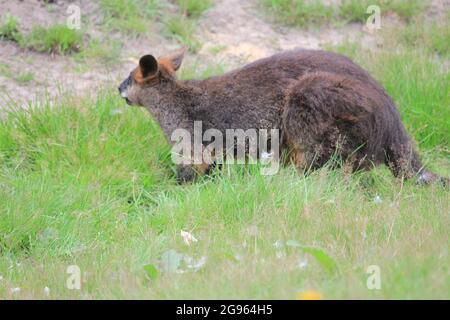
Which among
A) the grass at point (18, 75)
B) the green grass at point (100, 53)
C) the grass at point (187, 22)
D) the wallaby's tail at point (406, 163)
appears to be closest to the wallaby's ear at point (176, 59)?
the green grass at point (100, 53)

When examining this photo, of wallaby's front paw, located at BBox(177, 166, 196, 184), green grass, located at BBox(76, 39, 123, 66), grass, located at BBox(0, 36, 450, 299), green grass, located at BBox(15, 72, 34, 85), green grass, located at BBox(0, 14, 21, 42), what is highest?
green grass, located at BBox(0, 14, 21, 42)

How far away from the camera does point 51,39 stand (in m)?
10.1

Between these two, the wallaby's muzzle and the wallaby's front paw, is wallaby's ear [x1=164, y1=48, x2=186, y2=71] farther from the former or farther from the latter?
the wallaby's front paw

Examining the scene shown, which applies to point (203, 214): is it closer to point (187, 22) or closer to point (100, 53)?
point (100, 53)

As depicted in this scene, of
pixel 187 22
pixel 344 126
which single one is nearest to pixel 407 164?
pixel 344 126

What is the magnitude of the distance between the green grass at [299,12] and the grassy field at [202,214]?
107 centimetres

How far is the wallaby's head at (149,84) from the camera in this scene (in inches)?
335

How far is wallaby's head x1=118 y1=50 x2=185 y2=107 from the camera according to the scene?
8508 mm

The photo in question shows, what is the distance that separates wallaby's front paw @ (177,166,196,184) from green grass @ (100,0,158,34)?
2.81m

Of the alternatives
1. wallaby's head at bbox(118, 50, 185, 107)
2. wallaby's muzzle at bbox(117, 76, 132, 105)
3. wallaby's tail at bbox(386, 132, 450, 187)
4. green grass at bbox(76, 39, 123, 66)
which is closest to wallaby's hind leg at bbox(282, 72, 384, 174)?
wallaby's tail at bbox(386, 132, 450, 187)

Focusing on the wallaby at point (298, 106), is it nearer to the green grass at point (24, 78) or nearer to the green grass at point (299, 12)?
the green grass at point (24, 78)

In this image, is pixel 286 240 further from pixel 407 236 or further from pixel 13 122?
pixel 13 122

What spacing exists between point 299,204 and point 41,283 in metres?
2.11

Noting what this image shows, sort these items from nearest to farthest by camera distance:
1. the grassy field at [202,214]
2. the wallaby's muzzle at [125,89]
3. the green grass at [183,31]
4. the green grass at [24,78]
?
the grassy field at [202,214] → the wallaby's muzzle at [125,89] → the green grass at [24,78] → the green grass at [183,31]
